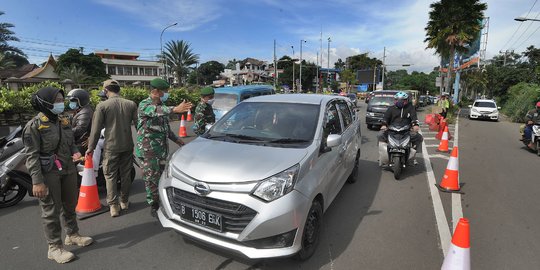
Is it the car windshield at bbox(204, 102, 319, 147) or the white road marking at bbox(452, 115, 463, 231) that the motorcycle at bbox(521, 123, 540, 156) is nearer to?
the white road marking at bbox(452, 115, 463, 231)

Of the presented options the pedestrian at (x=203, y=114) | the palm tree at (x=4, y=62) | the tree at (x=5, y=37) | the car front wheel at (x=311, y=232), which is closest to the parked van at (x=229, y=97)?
the pedestrian at (x=203, y=114)

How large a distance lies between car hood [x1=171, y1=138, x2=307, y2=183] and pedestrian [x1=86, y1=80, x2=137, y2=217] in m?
1.08

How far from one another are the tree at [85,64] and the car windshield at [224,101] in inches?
1822

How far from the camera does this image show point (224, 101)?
9406 mm

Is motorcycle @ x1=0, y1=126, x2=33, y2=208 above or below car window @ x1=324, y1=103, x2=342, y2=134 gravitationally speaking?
below

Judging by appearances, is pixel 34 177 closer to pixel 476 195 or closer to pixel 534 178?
pixel 476 195

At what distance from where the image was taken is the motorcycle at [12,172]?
4.36 meters

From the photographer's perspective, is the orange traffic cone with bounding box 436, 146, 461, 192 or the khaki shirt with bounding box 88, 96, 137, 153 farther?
the orange traffic cone with bounding box 436, 146, 461, 192

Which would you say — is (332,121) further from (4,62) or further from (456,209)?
(4,62)

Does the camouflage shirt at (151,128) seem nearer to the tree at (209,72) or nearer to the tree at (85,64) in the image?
the tree at (85,64)

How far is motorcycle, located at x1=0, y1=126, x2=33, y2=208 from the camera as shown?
4359 millimetres

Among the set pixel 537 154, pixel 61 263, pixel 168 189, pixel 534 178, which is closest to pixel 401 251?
pixel 168 189

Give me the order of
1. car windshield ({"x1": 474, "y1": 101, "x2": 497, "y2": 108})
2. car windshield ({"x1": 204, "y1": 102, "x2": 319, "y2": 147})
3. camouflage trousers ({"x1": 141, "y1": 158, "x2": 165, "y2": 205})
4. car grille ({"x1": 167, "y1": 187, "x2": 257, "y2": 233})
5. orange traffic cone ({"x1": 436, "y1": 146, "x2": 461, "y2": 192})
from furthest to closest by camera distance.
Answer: car windshield ({"x1": 474, "y1": 101, "x2": 497, "y2": 108}) < orange traffic cone ({"x1": 436, "y1": 146, "x2": 461, "y2": 192}) < camouflage trousers ({"x1": 141, "y1": 158, "x2": 165, "y2": 205}) < car windshield ({"x1": 204, "y1": 102, "x2": 319, "y2": 147}) < car grille ({"x1": 167, "y1": 187, "x2": 257, "y2": 233})

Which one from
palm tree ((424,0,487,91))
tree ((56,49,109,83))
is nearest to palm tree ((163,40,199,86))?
tree ((56,49,109,83))
